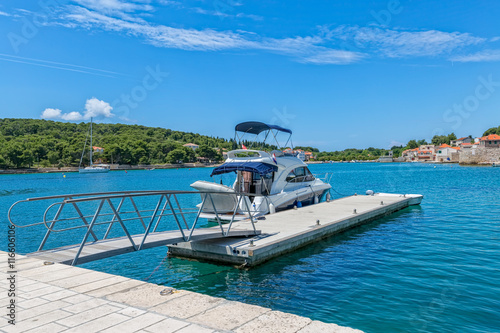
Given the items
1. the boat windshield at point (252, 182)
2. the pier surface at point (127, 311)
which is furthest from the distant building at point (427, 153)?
the pier surface at point (127, 311)

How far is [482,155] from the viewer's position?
12125 cm

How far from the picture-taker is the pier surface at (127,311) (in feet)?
14.2

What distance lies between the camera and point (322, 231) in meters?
14.6

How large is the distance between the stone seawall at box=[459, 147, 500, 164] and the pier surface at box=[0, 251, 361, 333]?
139 meters

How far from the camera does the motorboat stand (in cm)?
1730

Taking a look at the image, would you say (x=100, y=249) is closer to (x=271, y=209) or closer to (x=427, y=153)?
(x=271, y=209)

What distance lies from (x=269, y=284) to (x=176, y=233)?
3.11m

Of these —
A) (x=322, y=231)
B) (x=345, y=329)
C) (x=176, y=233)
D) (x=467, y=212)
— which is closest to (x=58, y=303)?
(x=345, y=329)

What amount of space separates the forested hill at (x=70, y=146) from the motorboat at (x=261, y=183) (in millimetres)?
100203

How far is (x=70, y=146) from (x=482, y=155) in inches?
5335

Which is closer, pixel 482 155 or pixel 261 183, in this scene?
pixel 261 183

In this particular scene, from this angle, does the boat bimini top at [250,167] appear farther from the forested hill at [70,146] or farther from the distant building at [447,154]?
the distant building at [447,154]

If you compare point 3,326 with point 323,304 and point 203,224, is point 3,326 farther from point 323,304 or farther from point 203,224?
point 203,224

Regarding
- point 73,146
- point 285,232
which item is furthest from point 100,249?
point 73,146
